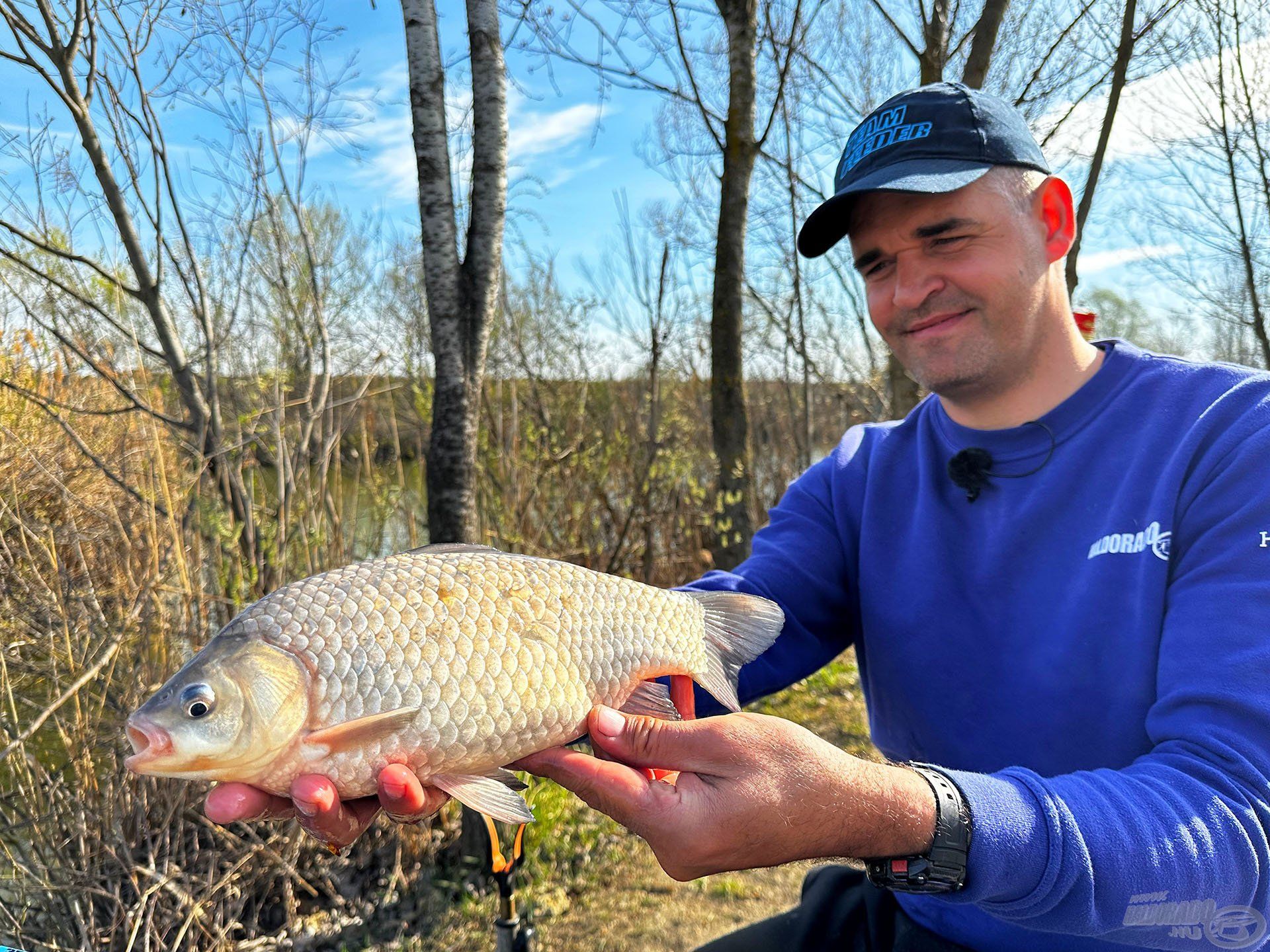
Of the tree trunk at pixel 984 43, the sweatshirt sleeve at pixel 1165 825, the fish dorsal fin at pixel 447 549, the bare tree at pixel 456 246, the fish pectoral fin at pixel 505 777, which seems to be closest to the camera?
the sweatshirt sleeve at pixel 1165 825

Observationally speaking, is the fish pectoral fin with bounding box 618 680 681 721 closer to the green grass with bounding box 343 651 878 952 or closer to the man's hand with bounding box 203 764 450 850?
the man's hand with bounding box 203 764 450 850

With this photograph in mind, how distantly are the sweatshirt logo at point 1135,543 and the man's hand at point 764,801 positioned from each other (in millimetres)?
695

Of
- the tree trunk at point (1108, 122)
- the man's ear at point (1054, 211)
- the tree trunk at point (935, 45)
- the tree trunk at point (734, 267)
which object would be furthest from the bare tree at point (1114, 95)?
the man's ear at point (1054, 211)

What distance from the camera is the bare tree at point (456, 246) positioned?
286 cm

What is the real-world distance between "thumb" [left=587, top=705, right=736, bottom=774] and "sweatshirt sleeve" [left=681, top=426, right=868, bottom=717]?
0.64 meters

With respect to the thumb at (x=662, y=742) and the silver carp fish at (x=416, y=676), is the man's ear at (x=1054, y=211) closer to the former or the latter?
the silver carp fish at (x=416, y=676)

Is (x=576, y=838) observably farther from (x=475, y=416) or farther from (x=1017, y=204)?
(x=1017, y=204)

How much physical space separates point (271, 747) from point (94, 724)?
207 cm

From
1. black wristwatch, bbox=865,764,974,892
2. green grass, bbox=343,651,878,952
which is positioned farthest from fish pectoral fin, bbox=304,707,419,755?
green grass, bbox=343,651,878,952

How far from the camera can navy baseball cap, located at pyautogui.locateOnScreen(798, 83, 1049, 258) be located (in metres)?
1.84

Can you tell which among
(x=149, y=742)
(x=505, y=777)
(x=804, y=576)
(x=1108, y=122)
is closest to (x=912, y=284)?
(x=804, y=576)

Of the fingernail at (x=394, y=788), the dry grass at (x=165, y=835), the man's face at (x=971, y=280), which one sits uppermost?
the man's face at (x=971, y=280)

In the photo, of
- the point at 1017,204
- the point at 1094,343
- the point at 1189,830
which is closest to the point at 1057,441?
the point at 1094,343

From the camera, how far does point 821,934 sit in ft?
6.31
